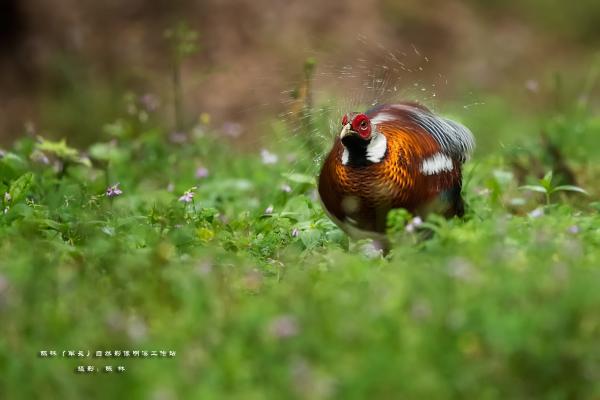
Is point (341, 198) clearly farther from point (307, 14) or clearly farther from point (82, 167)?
point (307, 14)

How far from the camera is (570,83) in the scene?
985cm

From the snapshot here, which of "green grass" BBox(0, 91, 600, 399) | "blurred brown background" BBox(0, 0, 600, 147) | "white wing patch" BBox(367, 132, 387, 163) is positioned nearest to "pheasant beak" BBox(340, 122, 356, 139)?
"white wing patch" BBox(367, 132, 387, 163)

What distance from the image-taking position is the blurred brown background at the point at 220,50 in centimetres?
880

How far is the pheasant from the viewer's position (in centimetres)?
423

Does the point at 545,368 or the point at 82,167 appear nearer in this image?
the point at 545,368

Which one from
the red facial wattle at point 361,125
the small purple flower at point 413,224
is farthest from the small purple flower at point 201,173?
the small purple flower at point 413,224

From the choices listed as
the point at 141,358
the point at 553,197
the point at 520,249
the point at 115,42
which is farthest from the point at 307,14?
the point at 141,358

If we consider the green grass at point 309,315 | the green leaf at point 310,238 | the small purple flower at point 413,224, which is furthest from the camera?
the green leaf at point 310,238

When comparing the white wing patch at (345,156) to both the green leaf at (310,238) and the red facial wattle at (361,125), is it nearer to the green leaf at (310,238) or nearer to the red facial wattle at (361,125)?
the red facial wattle at (361,125)

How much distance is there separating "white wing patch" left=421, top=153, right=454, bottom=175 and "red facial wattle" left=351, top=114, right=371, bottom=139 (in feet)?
1.05

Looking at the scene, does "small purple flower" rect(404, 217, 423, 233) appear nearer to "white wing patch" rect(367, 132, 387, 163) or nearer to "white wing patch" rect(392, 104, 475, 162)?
"white wing patch" rect(367, 132, 387, 163)

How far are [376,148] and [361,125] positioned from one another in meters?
0.13

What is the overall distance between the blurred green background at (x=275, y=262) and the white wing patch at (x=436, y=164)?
0.31m

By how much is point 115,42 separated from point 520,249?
22.0 ft
